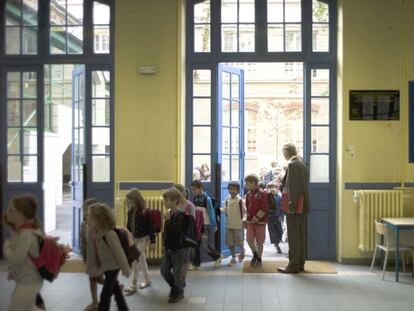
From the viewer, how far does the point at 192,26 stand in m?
7.40

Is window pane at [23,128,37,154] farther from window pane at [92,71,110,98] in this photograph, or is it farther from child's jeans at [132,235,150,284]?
child's jeans at [132,235,150,284]

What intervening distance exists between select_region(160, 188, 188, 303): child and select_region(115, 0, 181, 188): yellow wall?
1818 millimetres

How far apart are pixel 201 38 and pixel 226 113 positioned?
1.03 m

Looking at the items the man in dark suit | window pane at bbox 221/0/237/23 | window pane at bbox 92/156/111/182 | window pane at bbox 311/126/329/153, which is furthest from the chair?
window pane at bbox 92/156/111/182

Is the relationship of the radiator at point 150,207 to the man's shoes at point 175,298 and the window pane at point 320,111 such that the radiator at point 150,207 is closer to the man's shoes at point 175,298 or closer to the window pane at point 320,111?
the man's shoes at point 175,298

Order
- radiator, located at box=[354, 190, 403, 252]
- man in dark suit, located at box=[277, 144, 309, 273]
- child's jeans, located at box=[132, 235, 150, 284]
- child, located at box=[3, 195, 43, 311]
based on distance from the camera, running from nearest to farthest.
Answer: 1. child, located at box=[3, 195, 43, 311]
2. child's jeans, located at box=[132, 235, 150, 284]
3. man in dark suit, located at box=[277, 144, 309, 273]
4. radiator, located at box=[354, 190, 403, 252]

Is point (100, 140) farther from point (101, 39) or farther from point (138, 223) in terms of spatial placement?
point (138, 223)

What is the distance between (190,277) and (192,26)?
3190 millimetres

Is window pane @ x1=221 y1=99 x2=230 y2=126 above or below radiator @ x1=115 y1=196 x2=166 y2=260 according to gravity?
above

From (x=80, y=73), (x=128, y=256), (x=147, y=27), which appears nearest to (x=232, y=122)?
(x=147, y=27)

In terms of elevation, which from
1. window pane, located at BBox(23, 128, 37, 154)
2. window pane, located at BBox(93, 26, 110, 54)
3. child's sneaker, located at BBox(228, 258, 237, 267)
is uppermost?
window pane, located at BBox(93, 26, 110, 54)

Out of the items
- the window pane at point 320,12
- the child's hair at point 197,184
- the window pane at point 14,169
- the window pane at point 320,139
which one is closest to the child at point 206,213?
the child's hair at point 197,184

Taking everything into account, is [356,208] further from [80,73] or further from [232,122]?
[80,73]

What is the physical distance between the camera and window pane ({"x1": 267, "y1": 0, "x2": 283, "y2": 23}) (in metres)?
7.38
